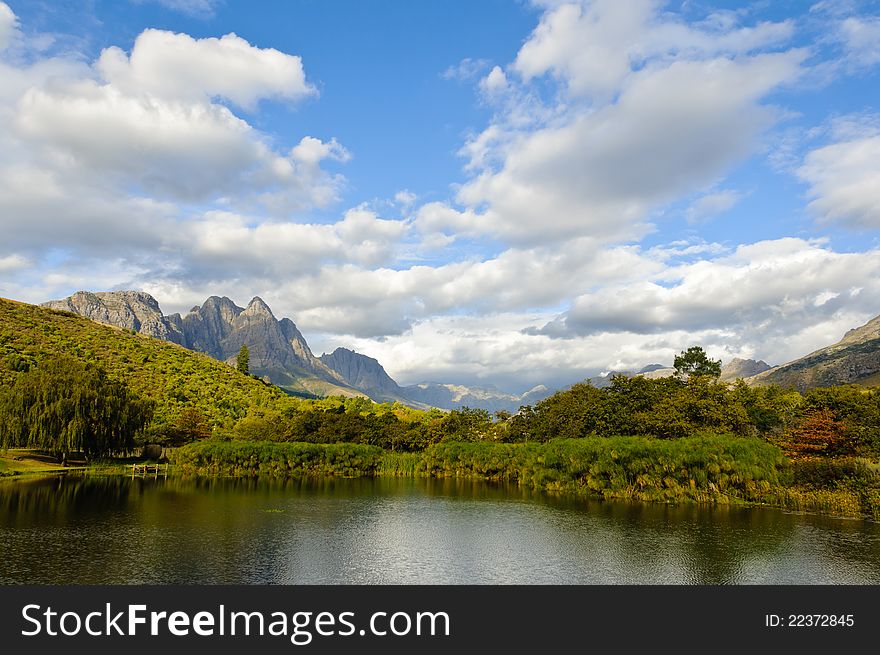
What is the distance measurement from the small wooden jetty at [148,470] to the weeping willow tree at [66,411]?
525 centimetres

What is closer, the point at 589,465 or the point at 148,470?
the point at 589,465

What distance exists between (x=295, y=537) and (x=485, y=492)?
3407 centimetres

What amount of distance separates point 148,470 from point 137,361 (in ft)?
145

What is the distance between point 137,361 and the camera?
11838cm

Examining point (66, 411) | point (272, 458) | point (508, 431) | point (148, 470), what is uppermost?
point (66, 411)

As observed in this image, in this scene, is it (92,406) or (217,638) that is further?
(92,406)

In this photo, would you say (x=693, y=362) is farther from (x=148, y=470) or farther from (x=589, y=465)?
(x=148, y=470)

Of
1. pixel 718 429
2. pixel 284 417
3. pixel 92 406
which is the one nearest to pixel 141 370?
pixel 284 417

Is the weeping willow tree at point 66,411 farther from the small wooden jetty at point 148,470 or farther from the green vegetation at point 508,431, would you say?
the small wooden jetty at point 148,470

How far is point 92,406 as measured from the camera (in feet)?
241

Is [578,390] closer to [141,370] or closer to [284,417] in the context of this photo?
[284,417]

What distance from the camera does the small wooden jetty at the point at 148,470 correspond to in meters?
78.2

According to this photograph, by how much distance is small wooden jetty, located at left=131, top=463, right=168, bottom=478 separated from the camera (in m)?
78.2

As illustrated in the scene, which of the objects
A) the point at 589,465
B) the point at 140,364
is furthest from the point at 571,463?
the point at 140,364
